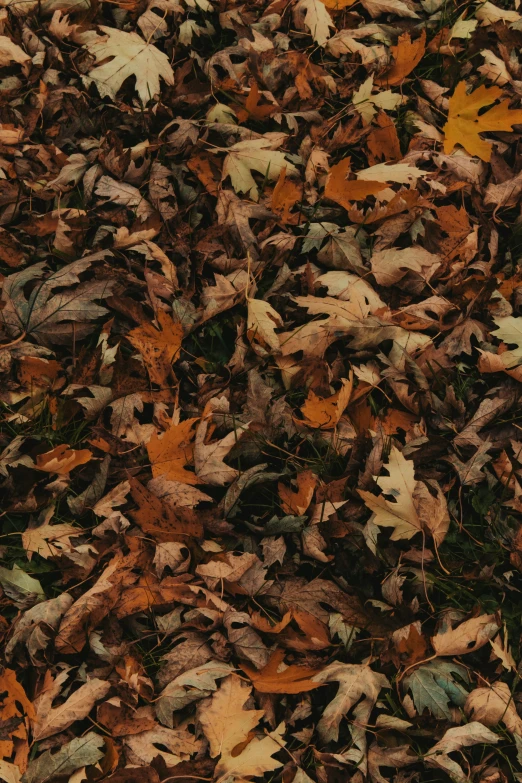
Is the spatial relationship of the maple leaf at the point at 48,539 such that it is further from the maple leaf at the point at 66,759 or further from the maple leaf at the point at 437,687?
the maple leaf at the point at 437,687

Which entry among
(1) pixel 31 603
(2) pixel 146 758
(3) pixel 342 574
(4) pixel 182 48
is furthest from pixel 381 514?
(4) pixel 182 48

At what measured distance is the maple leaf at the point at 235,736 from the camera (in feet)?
5.41

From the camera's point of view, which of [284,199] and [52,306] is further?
[284,199]

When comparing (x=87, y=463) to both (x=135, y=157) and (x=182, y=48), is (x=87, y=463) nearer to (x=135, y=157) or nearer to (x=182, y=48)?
(x=135, y=157)

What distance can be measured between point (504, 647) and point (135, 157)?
1.99 metres

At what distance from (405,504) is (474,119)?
1.58 meters

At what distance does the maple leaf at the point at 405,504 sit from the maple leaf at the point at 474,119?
1314 millimetres

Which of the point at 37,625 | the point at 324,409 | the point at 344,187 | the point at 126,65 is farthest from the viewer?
the point at 126,65

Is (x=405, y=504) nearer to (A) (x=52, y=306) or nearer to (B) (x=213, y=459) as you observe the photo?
(B) (x=213, y=459)

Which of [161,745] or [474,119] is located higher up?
[474,119]

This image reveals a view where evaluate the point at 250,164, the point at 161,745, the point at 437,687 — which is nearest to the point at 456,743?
the point at 437,687

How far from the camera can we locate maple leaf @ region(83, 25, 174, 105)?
261cm

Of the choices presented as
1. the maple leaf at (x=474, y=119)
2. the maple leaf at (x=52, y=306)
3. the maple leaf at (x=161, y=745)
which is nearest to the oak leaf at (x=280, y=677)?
the maple leaf at (x=161, y=745)

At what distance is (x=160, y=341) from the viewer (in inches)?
88.0
